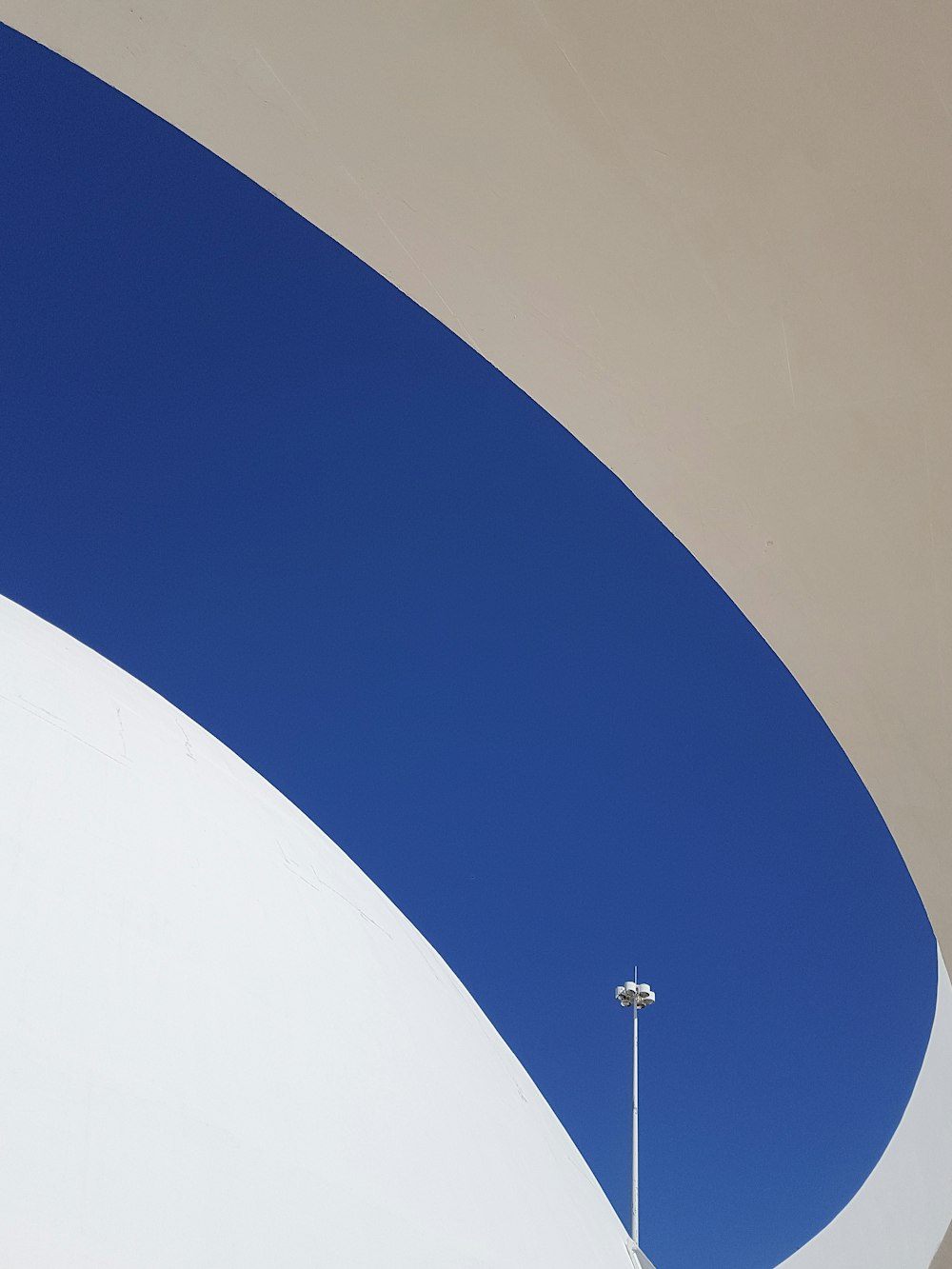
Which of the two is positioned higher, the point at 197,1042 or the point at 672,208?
the point at 672,208

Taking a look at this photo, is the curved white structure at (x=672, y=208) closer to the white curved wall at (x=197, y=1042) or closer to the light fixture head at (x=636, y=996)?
the white curved wall at (x=197, y=1042)

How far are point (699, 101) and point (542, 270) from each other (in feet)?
1.63

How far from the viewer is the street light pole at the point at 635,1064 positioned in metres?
17.3

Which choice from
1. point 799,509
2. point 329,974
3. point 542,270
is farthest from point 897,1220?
point 542,270

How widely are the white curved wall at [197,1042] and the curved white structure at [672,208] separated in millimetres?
2268

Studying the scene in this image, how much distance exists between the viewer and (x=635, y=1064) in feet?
63.5

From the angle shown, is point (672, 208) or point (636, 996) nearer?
point (672, 208)

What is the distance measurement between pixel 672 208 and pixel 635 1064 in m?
19.3

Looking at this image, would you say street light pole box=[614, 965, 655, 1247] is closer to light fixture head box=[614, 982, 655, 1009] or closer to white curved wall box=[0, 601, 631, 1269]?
light fixture head box=[614, 982, 655, 1009]

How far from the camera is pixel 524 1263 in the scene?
4.82 m

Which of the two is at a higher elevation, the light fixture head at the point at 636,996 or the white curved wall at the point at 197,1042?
the light fixture head at the point at 636,996

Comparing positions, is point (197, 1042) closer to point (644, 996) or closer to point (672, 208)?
point (672, 208)

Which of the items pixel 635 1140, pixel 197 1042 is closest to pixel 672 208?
pixel 197 1042

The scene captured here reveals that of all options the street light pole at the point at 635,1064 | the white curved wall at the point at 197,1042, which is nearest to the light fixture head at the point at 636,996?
the street light pole at the point at 635,1064
